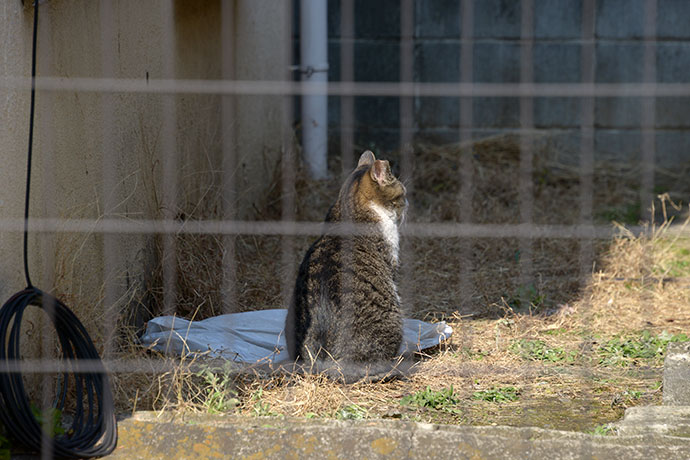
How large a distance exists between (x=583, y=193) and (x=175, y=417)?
4.81 meters

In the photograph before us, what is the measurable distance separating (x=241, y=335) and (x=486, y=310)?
50.2 inches

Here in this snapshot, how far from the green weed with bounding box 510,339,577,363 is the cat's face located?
76cm

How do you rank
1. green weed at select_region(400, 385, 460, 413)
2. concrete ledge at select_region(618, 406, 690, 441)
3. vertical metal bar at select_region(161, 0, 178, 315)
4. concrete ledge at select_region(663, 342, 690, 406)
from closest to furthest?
concrete ledge at select_region(618, 406, 690, 441), concrete ledge at select_region(663, 342, 690, 406), green weed at select_region(400, 385, 460, 413), vertical metal bar at select_region(161, 0, 178, 315)

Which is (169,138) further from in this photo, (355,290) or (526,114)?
(526,114)

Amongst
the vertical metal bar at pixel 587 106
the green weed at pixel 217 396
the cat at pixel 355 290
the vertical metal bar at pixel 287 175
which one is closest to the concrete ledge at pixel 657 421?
the cat at pixel 355 290

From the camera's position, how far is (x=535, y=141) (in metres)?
7.29

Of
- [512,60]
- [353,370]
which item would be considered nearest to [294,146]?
[512,60]

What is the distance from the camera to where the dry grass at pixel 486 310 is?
2902 millimetres

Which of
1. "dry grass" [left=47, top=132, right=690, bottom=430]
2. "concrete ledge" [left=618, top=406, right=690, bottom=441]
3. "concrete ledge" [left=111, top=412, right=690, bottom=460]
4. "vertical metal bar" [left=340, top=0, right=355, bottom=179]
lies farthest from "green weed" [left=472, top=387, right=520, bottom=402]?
"vertical metal bar" [left=340, top=0, right=355, bottom=179]

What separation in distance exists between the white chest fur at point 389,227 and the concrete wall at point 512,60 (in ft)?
13.3

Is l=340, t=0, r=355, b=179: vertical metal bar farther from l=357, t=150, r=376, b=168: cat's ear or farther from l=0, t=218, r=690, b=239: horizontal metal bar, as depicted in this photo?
A: l=357, t=150, r=376, b=168: cat's ear

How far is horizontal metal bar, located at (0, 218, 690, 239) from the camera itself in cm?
288

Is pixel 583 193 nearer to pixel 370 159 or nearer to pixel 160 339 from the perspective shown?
pixel 370 159

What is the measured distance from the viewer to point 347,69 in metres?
7.30
